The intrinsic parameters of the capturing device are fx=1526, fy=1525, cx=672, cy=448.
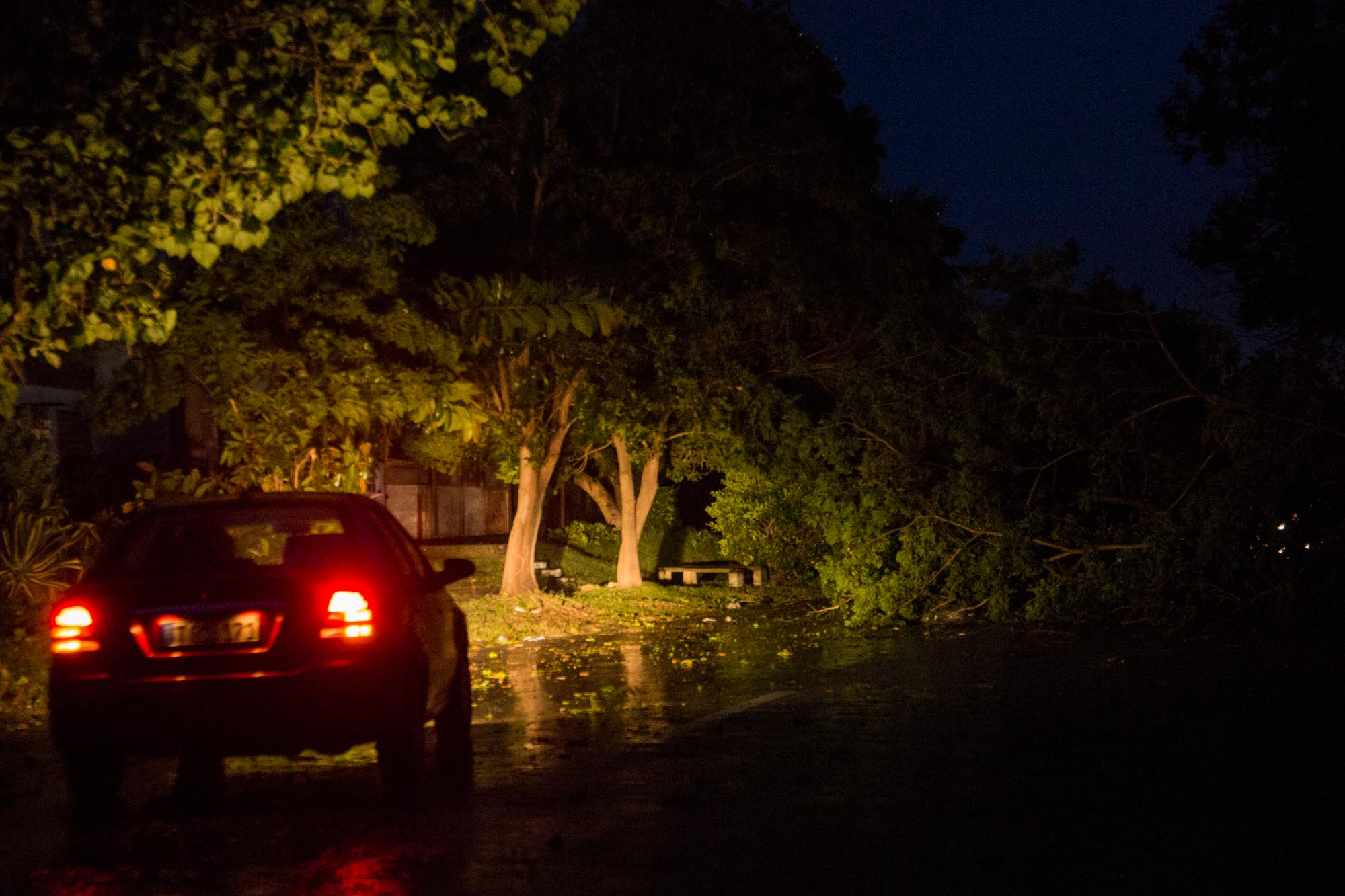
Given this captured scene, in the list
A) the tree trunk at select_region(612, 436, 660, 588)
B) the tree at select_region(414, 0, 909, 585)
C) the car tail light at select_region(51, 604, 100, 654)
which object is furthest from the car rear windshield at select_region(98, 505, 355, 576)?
the tree trunk at select_region(612, 436, 660, 588)

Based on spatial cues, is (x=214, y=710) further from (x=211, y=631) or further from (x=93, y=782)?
(x=93, y=782)

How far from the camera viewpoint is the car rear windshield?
316 inches

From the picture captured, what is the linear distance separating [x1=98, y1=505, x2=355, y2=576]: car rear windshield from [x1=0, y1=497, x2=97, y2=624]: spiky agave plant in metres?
9.50

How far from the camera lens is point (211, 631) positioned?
24.8 ft

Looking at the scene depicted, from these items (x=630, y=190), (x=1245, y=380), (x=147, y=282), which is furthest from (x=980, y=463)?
(x=147, y=282)

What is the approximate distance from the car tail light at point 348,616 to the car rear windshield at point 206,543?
0.31m

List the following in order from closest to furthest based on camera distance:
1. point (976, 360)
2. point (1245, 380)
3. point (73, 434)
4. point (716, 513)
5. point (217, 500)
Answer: point (217, 500) → point (1245, 380) → point (976, 360) → point (73, 434) → point (716, 513)

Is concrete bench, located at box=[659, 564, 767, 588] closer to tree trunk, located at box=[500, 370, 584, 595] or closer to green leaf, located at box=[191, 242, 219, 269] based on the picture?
tree trunk, located at box=[500, 370, 584, 595]

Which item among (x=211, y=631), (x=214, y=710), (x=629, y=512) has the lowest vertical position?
(x=214, y=710)

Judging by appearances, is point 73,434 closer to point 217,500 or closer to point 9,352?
point 9,352

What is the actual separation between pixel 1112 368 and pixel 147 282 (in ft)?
38.7

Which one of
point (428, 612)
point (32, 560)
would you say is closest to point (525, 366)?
point (32, 560)

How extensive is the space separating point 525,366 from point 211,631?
611 inches

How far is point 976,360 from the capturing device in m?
19.8
